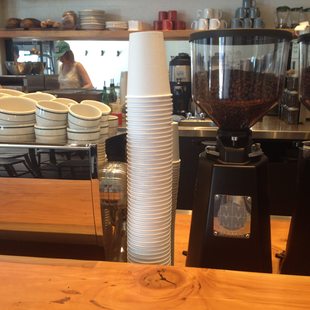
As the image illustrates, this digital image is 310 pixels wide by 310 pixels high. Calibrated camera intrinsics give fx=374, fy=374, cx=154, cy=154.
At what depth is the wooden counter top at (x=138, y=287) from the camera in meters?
0.57

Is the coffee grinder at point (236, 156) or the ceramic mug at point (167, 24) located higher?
the ceramic mug at point (167, 24)

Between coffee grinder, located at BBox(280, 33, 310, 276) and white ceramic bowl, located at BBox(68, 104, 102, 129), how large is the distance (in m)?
Answer: 0.40

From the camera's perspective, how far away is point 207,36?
689 mm

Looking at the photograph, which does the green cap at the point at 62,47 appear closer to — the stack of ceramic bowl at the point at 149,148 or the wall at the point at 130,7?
the wall at the point at 130,7

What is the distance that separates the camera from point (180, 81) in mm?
2641

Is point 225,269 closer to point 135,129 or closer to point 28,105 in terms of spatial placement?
point 135,129

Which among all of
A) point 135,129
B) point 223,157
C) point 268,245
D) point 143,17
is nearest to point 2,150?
point 135,129

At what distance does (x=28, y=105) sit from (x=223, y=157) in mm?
419

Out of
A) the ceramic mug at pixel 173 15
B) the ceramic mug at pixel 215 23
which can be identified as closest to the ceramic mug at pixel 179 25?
the ceramic mug at pixel 173 15

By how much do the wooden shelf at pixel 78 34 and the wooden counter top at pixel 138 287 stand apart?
2.42 metres

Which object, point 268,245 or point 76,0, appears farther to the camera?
point 76,0

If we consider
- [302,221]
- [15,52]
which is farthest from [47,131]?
[15,52]

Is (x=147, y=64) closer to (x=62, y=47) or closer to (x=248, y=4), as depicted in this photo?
(x=248, y=4)

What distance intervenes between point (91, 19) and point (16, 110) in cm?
230
